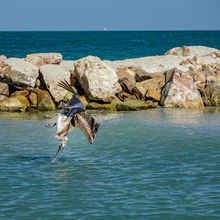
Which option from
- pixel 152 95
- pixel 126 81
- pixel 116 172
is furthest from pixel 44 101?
pixel 116 172

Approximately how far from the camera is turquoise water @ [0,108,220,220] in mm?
8617

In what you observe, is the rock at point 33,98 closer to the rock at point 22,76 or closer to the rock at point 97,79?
the rock at point 22,76

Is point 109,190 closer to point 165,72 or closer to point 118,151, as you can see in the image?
point 118,151

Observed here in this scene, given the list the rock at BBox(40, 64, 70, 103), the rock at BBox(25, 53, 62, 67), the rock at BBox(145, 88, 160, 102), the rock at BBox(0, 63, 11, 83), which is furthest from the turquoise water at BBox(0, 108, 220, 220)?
the rock at BBox(25, 53, 62, 67)

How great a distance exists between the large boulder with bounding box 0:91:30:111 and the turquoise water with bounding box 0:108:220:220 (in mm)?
2898

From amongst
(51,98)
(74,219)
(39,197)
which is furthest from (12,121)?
(74,219)

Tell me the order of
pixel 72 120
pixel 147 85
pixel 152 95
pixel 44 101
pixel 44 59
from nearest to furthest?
pixel 72 120
pixel 44 101
pixel 152 95
pixel 147 85
pixel 44 59

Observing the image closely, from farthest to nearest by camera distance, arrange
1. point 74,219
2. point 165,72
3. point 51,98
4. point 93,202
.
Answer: point 165,72, point 51,98, point 93,202, point 74,219

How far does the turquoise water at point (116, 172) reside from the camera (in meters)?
8.62

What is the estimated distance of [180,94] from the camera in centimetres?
2177

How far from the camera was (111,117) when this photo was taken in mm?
18812

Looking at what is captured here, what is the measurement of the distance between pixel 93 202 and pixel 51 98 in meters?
12.6

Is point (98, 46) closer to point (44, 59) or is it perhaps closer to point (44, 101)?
point (44, 59)

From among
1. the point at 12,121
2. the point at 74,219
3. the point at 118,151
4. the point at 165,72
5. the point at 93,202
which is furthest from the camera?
the point at 165,72
